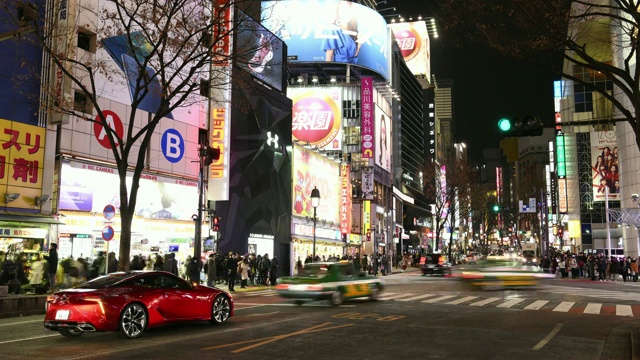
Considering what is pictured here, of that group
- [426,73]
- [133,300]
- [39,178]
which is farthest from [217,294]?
[426,73]

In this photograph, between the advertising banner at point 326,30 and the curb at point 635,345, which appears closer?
the curb at point 635,345

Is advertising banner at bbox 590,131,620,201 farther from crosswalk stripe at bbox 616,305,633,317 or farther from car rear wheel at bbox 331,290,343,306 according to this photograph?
car rear wheel at bbox 331,290,343,306

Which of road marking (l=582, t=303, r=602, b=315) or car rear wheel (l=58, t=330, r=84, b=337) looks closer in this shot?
car rear wheel (l=58, t=330, r=84, b=337)

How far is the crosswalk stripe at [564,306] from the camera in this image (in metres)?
18.7

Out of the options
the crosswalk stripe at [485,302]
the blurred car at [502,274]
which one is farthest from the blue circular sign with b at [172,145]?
the crosswalk stripe at [485,302]

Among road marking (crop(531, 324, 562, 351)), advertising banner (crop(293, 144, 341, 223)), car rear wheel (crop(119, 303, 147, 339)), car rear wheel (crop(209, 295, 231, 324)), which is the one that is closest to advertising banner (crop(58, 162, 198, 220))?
car rear wheel (crop(209, 295, 231, 324))

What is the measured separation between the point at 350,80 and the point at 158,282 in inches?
2922

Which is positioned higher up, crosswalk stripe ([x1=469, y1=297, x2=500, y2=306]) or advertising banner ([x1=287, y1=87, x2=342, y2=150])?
advertising banner ([x1=287, y1=87, x2=342, y2=150])

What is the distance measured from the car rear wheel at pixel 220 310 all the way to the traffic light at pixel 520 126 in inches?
310

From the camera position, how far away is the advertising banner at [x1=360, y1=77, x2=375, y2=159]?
71.7 metres

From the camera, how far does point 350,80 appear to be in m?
84.3

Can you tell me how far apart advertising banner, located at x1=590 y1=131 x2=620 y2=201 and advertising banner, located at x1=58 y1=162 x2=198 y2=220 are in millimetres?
56778

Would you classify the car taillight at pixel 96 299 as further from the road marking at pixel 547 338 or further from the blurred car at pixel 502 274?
the blurred car at pixel 502 274

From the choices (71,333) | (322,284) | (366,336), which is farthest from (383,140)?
(71,333)
